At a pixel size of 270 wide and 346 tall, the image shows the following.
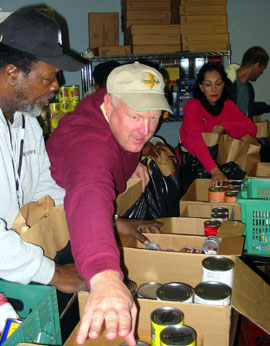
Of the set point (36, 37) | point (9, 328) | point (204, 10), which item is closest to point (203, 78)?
point (204, 10)

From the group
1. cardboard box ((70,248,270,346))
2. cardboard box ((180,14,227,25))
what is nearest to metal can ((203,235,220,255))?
cardboard box ((70,248,270,346))

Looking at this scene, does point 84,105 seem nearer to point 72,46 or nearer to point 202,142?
point 202,142

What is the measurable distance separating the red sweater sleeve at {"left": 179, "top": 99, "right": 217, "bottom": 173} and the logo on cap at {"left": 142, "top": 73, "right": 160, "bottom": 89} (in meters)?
1.27

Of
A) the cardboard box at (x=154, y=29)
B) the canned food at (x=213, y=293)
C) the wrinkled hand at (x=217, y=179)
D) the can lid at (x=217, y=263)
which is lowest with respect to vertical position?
the canned food at (x=213, y=293)

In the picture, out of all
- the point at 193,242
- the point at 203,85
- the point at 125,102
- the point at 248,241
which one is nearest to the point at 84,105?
the point at 125,102

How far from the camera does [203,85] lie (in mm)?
2707

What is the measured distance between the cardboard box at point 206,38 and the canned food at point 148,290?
10.8 ft

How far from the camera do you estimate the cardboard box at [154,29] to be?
3.87 metres

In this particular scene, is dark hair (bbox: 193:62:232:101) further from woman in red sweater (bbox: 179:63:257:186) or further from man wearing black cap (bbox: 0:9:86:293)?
man wearing black cap (bbox: 0:9:86:293)

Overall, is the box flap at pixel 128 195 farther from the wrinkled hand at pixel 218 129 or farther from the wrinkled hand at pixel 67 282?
the wrinkled hand at pixel 218 129

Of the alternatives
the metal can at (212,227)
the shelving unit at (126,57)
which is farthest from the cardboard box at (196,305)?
the shelving unit at (126,57)

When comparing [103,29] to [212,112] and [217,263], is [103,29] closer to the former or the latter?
[212,112]

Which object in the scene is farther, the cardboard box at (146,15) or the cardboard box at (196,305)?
the cardboard box at (146,15)

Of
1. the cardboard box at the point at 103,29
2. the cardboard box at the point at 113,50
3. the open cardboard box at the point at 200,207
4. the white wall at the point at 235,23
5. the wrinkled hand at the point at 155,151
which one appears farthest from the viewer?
the white wall at the point at 235,23
